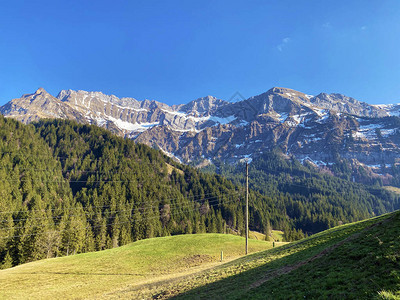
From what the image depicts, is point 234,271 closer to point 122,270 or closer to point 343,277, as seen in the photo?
point 343,277

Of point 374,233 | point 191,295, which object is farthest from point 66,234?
point 374,233

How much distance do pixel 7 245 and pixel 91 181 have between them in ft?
312

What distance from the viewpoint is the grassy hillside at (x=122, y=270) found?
29.9 meters

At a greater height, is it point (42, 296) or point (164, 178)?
point (164, 178)

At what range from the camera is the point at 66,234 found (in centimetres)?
8181

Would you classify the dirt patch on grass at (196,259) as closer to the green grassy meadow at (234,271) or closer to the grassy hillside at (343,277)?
the green grassy meadow at (234,271)

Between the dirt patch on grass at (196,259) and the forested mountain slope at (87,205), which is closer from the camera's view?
the dirt patch on grass at (196,259)

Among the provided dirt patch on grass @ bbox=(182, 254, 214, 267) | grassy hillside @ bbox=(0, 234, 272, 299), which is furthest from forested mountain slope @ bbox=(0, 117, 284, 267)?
dirt patch on grass @ bbox=(182, 254, 214, 267)

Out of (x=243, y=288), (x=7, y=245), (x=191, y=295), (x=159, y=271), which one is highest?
(x=243, y=288)

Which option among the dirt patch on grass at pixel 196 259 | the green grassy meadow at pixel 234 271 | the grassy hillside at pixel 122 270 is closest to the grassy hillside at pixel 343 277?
the green grassy meadow at pixel 234 271

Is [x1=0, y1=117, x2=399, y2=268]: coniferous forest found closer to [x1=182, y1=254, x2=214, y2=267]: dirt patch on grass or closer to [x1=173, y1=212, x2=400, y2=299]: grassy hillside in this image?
[x1=182, y1=254, x2=214, y2=267]: dirt patch on grass

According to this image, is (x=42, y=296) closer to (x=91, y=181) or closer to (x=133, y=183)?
(x=133, y=183)

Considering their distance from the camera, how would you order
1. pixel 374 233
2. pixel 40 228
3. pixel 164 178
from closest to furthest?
pixel 374 233, pixel 40 228, pixel 164 178

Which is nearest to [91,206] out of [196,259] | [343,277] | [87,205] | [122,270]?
[87,205]
